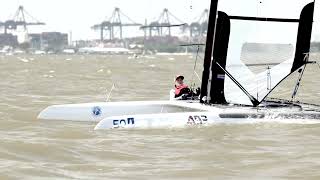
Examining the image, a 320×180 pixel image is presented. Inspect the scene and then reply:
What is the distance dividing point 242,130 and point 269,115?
0.66 meters

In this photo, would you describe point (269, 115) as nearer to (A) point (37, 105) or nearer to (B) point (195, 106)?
(B) point (195, 106)

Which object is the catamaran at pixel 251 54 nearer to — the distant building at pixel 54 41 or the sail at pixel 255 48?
the sail at pixel 255 48

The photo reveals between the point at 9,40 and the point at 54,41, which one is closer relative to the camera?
the point at 9,40

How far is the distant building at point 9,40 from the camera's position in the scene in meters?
179

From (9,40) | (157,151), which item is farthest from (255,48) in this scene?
(9,40)

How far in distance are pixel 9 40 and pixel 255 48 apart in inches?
6954

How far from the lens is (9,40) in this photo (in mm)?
181250

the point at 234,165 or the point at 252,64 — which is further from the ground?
the point at 252,64

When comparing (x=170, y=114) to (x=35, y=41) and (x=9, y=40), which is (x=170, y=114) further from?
(x=35, y=41)

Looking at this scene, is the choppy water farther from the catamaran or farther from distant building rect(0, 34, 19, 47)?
distant building rect(0, 34, 19, 47)

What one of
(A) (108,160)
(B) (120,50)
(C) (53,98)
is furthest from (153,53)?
(A) (108,160)

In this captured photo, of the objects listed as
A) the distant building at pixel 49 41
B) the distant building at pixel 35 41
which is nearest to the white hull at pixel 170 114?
the distant building at pixel 49 41

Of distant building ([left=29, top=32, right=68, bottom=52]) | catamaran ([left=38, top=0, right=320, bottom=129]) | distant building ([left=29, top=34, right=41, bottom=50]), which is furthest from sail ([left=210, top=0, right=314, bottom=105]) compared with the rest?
Result: distant building ([left=29, top=34, right=41, bottom=50])

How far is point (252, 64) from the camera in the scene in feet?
36.6
